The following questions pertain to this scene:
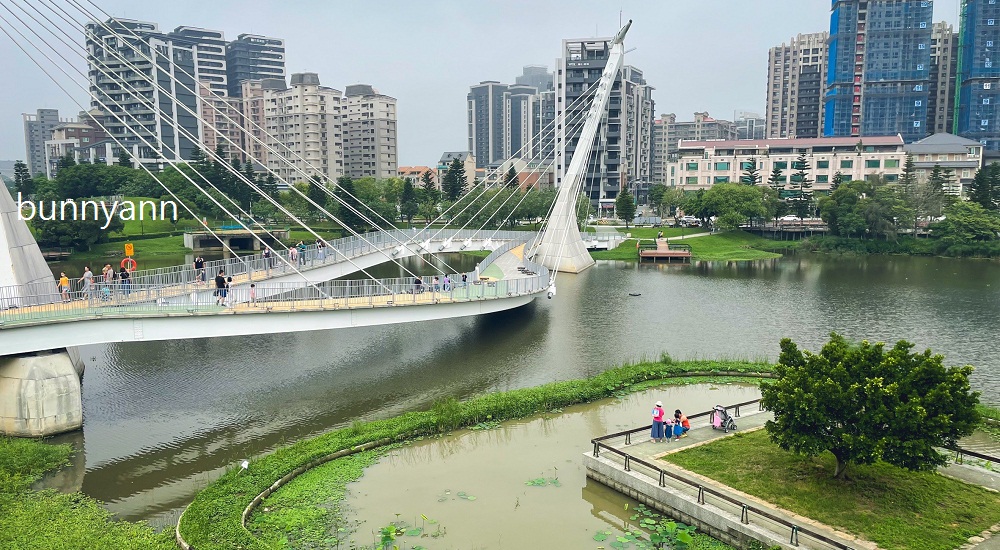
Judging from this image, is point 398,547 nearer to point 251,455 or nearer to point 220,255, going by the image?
point 251,455

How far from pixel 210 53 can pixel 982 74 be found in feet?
418

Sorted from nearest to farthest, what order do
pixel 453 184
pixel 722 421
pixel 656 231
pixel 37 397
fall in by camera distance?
1. pixel 722 421
2. pixel 37 397
3. pixel 656 231
4. pixel 453 184

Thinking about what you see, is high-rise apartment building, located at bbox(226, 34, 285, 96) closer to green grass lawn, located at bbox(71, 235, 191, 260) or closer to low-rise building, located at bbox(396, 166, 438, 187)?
low-rise building, located at bbox(396, 166, 438, 187)

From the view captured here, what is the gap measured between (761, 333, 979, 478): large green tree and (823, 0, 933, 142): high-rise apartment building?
114173 mm

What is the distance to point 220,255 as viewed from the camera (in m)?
66.4

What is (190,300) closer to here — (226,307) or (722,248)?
(226,307)

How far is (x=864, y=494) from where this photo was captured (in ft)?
46.3

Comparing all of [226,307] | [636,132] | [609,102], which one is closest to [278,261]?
[226,307]

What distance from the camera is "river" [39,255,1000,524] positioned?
18891 mm

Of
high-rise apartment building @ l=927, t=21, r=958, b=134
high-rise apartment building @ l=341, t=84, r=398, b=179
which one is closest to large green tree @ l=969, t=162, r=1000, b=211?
high-rise apartment building @ l=927, t=21, r=958, b=134

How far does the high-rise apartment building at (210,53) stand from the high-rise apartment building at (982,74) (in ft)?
403

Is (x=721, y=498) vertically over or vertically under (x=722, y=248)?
under

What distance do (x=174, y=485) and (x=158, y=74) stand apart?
111670 mm

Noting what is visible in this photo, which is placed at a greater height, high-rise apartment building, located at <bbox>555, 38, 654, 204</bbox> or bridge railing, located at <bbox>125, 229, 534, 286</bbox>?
high-rise apartment building, located at <bbox>555, 38, 654, 204</bbox>
